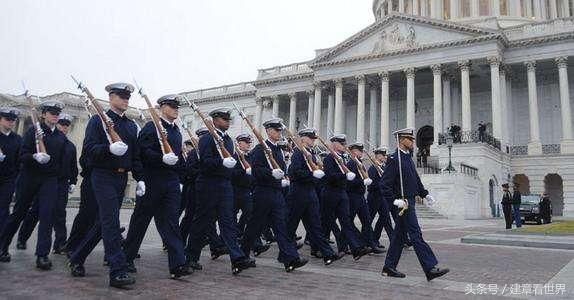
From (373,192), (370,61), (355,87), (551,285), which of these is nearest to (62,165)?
(373,192)

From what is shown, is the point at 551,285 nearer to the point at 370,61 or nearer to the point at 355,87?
the point at 370,61

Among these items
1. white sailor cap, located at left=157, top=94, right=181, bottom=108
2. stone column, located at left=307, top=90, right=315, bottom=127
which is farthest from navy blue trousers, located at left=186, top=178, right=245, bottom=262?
stone column, located at left=307, top=90, right=315, bottom=127

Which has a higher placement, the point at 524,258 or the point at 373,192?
the point at 373,192

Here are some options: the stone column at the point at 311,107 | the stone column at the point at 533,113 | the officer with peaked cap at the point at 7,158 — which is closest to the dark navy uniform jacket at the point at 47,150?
the officer with peaked cap at the point at 7,158

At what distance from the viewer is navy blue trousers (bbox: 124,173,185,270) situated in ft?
21.6

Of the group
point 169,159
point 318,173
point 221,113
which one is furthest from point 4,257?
point 318,173

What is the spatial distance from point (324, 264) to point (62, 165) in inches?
200

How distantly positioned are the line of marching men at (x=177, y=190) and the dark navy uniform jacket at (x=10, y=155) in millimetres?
18

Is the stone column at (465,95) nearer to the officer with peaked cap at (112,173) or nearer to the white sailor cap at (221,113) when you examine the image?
the white sailor cap at (221,113)

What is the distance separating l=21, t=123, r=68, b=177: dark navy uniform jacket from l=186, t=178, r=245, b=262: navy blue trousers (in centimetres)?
255

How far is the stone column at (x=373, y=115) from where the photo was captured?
151 feet

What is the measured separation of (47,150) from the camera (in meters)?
7.98

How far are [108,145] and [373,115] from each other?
138ft

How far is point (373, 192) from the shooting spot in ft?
38.6
